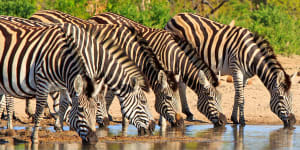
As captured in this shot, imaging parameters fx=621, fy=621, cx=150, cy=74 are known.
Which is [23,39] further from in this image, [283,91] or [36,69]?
[283,91]

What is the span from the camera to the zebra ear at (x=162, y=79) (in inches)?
406

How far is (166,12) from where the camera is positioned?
22.4m

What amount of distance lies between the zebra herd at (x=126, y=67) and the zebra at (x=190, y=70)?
0.06ft

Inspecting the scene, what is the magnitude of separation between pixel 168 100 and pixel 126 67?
151 centimetres

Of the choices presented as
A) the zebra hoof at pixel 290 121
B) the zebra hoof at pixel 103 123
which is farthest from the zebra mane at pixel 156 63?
the zebra hoof at pixel 290 121

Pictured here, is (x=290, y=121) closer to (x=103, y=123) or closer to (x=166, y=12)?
(x=103, y=123)

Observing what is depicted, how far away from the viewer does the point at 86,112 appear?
312 inches

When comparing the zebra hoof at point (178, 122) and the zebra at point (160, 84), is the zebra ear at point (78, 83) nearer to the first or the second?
the zebra at point (160, 84)

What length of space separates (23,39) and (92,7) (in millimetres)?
14947

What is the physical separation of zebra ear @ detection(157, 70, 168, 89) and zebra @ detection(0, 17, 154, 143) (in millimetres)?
1134

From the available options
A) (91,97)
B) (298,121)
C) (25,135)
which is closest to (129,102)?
(91,97)

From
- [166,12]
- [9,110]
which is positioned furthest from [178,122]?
[166,12]

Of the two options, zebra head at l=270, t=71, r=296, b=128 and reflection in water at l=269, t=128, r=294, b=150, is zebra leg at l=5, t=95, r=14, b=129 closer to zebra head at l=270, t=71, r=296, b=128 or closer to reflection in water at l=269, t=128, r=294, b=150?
reflection in water at l=269, t=128, r=294, b=150

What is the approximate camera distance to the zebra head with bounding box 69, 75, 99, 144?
788 cm
